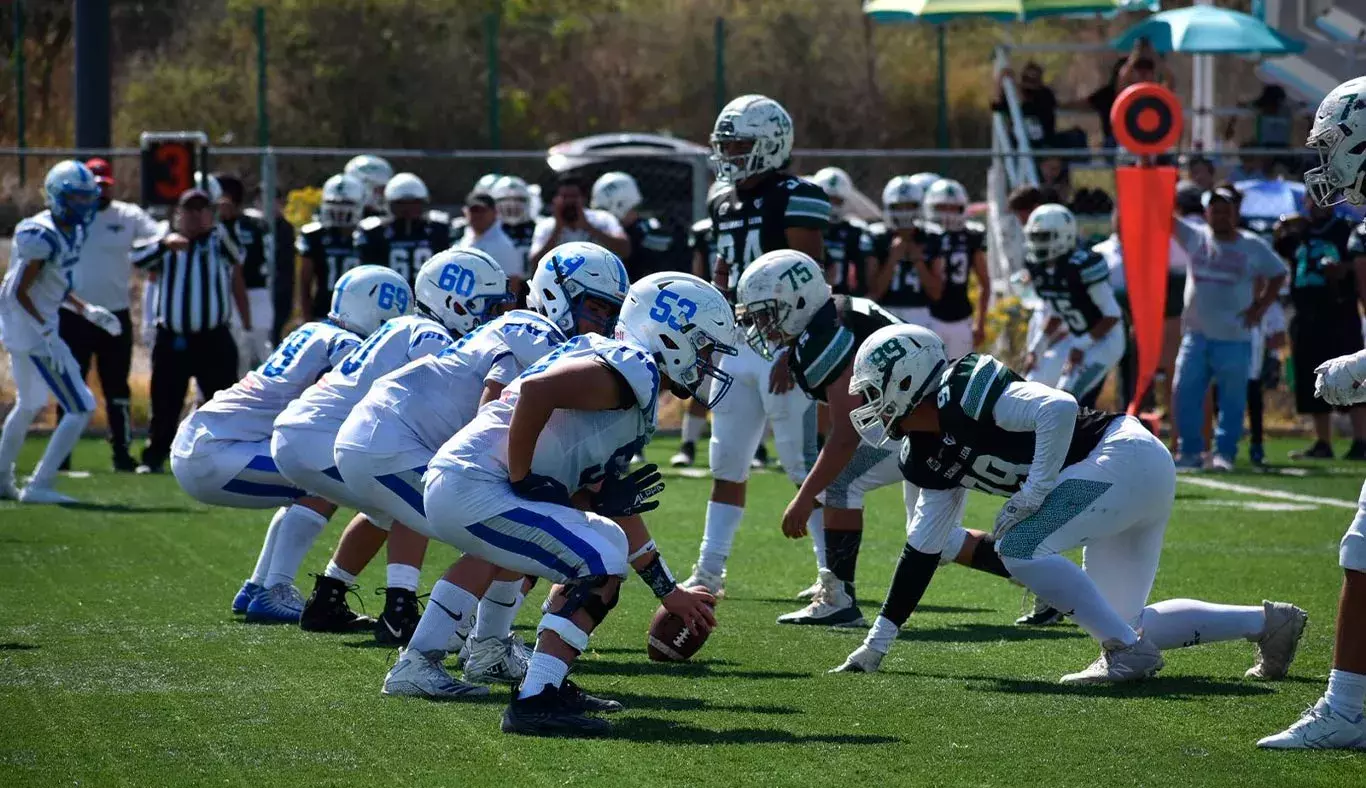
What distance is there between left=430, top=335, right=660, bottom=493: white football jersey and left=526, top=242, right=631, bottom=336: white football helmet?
52 centimetres

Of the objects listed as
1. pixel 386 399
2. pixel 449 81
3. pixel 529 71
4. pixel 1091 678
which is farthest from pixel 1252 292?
pixel 529 71

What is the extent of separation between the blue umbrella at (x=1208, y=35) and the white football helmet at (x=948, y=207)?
4.66 m

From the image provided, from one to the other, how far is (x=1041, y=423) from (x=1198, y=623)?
845 mm

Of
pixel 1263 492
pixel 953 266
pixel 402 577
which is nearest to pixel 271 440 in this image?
pixel 402 577

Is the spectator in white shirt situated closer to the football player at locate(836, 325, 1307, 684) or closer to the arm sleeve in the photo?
the football player at locate(836, 325, 1307, 684)

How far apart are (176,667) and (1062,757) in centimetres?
282

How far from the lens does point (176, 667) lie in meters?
5.93

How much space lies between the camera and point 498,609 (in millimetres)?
5691

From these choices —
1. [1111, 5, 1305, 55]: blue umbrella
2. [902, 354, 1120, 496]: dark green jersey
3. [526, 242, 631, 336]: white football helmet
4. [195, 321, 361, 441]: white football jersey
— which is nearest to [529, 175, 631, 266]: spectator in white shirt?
[195, 321, 361, 441]: white football jersey

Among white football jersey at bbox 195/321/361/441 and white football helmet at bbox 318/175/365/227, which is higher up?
white football helmet at bbox 318/175/365/227

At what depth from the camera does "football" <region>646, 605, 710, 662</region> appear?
5902 millimetres

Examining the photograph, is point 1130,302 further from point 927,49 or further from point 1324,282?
point 927,49

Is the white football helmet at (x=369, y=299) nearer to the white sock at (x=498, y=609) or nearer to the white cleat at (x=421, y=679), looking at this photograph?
the white sock at (x=498, y=609)

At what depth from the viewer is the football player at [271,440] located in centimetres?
696
